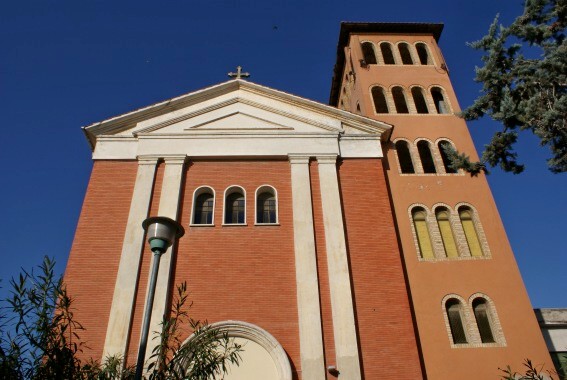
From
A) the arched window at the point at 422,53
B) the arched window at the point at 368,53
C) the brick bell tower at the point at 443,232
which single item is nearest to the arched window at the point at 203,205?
the brick bell tower at the point at 443,232

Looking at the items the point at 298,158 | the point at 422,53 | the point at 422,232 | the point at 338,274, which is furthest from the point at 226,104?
the point at 422,53

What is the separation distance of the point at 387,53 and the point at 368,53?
852 mm

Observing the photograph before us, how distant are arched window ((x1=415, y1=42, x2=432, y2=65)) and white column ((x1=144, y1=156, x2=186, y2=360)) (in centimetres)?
1233

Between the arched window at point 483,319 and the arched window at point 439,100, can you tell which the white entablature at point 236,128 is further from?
the arched window at point 483,319

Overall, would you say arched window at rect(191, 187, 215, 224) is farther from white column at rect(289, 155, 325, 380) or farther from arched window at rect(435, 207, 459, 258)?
arched window at rect(435, 207, 459, 258)

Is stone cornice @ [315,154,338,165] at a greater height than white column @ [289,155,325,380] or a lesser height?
greater

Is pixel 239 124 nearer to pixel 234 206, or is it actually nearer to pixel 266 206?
pixel 234 206

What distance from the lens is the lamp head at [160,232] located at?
8.23m

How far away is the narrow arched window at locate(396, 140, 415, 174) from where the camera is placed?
16.8 meters

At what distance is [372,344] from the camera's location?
39.7 feet

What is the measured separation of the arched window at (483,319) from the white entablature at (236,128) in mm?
5447

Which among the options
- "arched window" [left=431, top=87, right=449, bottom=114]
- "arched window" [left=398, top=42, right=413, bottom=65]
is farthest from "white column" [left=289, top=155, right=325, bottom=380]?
"arched window" [left=398, top=42, right=413, bottom=65]

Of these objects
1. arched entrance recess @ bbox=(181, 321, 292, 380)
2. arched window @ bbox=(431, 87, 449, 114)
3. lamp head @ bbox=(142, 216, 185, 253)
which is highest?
arched window @ bbox=(431, 87, 449, 114)

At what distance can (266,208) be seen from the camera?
14.8 m
